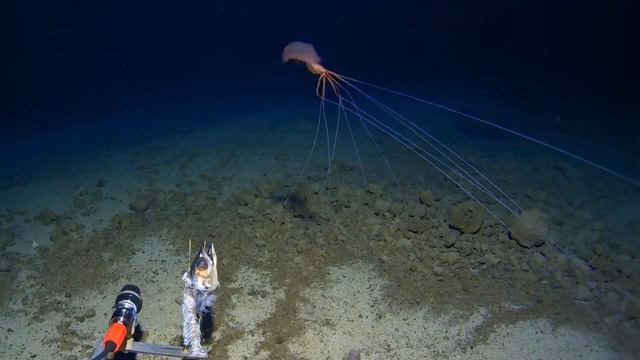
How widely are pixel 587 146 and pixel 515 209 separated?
510 cm

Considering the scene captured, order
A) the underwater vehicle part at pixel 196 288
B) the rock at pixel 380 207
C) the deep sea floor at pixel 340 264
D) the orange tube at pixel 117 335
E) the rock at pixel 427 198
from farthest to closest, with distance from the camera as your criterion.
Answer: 1. the rock at pixel 427 198
2. the rock at pixel 380 207
3. the deep sea floor at pixel 340 264
4. the underwater vehicle part at pixel 196 288
5. the orange tube at pixel 117 335

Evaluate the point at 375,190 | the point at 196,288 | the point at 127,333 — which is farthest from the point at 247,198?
the point at 127,333

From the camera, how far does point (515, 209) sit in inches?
227

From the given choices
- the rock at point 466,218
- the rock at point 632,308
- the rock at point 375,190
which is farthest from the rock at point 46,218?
the rock at point 632,308

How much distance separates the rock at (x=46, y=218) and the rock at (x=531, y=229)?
6.47 meters

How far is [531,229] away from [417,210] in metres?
1.35

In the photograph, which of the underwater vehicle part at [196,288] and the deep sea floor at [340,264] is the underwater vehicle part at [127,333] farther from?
the deep sea floor at [340,264]

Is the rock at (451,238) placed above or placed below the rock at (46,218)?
below

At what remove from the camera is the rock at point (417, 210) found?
5.41 m

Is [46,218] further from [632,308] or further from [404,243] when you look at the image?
[632,308]

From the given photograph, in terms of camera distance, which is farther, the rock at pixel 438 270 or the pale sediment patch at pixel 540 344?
the rock at pixel 438 270

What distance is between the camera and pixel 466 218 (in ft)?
16.8

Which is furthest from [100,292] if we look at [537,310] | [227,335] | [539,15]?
[539,15]

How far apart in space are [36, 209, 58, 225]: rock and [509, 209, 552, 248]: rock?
21.2ft
